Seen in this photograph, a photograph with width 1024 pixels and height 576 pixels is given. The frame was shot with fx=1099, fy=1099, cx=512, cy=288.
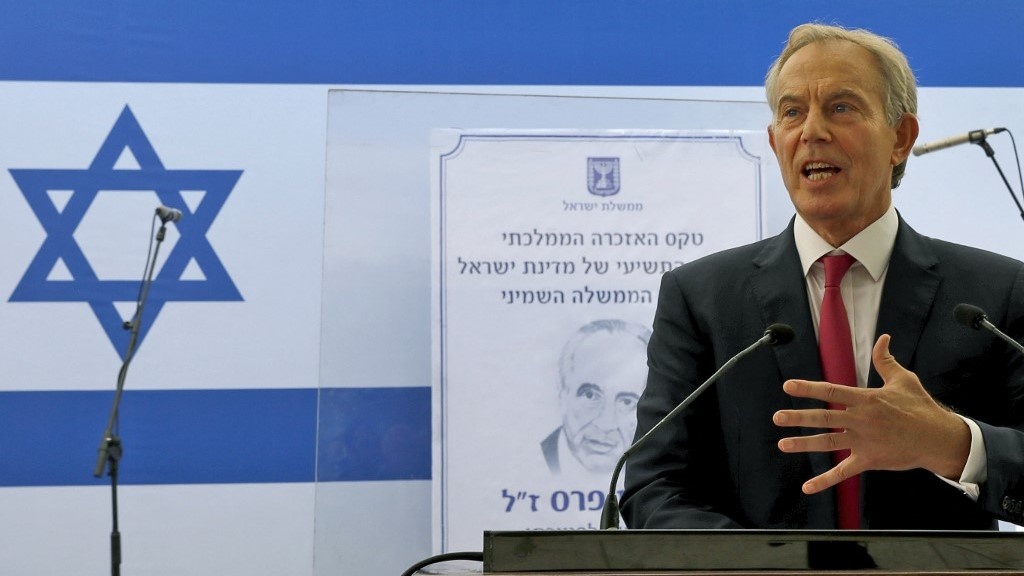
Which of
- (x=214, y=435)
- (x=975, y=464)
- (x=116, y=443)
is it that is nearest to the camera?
(x=975, y=464)

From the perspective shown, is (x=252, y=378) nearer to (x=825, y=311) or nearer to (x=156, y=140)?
(x=156, y=140)

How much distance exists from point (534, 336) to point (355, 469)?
0.70 m

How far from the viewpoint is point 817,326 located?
6.68 feet

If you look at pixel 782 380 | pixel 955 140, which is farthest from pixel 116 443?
pixel 955 140

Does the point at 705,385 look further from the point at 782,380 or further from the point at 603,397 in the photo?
the point at 603,397

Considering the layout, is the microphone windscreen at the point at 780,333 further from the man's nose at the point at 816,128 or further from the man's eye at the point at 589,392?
the man's eye at the point at 589,392

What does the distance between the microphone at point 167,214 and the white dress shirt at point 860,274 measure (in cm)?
201

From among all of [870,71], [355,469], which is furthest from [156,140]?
[870,71]

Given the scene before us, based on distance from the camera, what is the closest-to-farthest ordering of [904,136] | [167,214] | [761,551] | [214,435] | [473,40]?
[761,551], [904,136], [167,214], [214,435], [473,40]

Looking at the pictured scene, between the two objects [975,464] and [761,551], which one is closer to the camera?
[761,551]

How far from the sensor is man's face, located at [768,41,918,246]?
2.10 metres

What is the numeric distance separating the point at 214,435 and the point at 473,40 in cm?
159

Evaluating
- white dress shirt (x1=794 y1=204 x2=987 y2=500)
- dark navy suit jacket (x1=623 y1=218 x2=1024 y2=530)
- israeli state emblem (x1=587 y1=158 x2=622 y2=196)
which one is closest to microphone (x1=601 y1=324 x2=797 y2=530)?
dark navy suit jacket (x1=623 y1=218 x2=1024 y2=530)

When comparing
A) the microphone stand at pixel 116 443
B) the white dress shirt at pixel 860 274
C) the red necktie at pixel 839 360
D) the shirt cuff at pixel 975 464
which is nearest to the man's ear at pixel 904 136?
the white dress shirt at pixel 860 274
